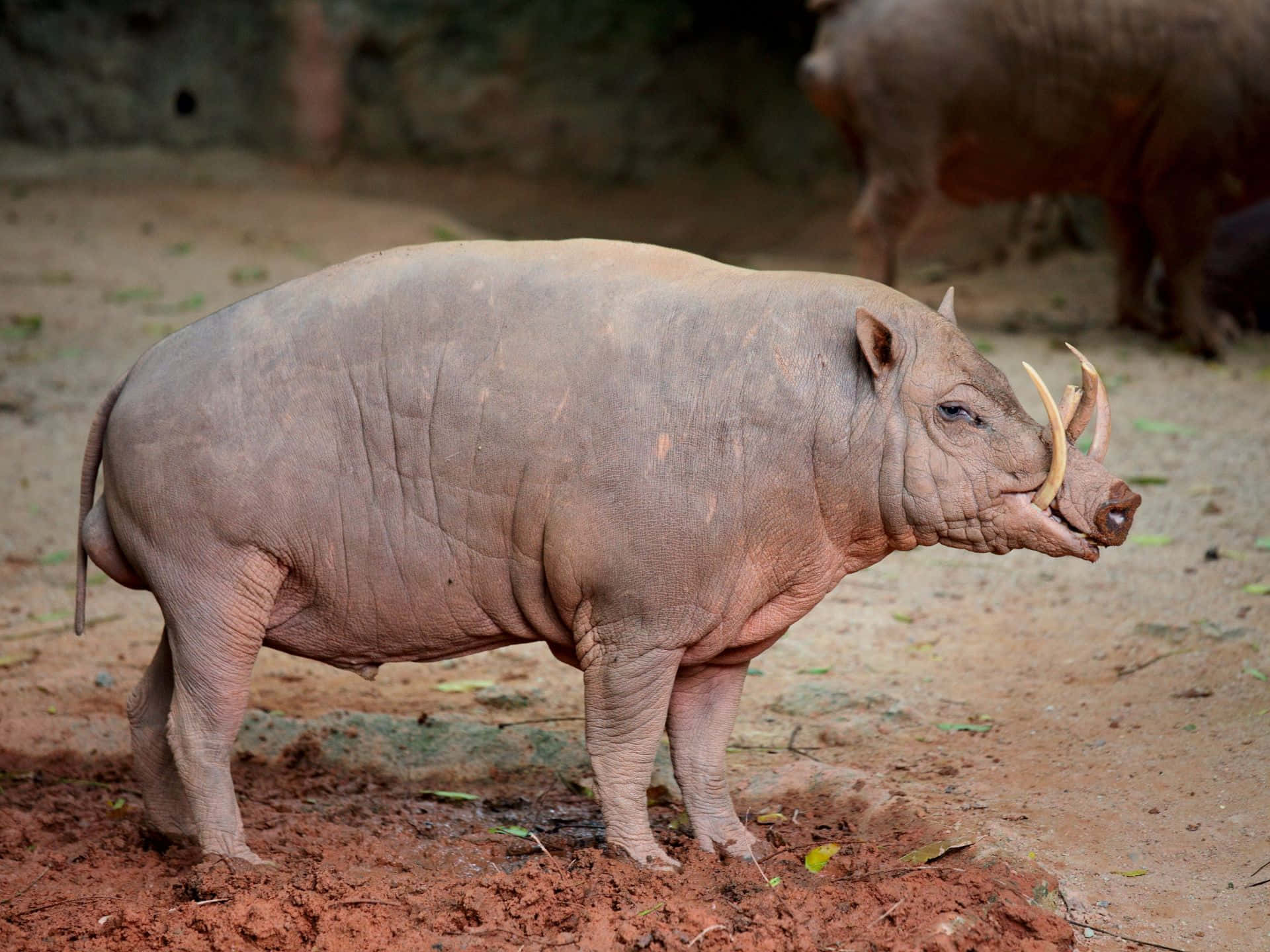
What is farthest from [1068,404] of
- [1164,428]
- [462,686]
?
[1164,428]

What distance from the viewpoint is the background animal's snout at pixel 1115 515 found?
354 cm

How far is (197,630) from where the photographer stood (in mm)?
3730

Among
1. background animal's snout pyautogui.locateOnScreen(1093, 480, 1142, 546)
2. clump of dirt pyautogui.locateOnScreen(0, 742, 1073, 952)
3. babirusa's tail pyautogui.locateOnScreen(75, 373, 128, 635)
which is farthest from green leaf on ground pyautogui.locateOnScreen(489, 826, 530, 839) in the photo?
background animal's snout pyautogui.locateOnScreen(1093, 480, 1142, 546)

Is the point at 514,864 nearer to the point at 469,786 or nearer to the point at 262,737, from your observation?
the point at 469,786

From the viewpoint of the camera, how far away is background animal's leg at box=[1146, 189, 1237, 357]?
948 cm

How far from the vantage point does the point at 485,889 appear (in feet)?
11.8

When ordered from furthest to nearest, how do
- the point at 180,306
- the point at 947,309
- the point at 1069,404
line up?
the point at 180,306 → the point at 947,309 → the point at 1069,404

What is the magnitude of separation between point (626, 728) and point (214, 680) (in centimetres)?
110

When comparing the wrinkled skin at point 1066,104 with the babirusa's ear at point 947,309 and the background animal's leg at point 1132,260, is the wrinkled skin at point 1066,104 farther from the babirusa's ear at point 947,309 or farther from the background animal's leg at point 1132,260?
the babirusa's ear at point 947,309

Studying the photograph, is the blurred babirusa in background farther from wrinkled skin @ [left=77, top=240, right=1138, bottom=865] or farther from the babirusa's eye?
the babirusa's eye

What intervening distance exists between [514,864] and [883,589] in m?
2.89

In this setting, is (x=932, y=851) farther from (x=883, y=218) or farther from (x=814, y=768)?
(x=883, y=218)

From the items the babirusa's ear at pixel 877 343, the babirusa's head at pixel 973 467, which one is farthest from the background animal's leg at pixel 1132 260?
the babirusa's ear at pixel 877 343

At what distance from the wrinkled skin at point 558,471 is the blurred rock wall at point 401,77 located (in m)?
11.1
